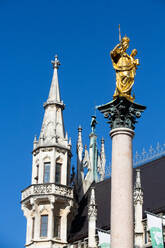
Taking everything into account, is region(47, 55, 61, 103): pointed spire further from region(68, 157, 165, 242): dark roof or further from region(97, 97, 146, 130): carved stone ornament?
region(97, 97, 146, 130): carved stone ornament

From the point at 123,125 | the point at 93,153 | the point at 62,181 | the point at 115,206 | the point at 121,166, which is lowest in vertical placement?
the point at 115,206

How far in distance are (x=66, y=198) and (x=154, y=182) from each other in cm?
796

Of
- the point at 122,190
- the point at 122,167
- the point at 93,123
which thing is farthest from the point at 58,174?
the point at 122,190

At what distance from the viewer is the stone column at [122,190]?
21.5 meters

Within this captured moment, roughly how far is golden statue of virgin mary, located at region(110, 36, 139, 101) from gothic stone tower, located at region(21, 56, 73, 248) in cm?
2232

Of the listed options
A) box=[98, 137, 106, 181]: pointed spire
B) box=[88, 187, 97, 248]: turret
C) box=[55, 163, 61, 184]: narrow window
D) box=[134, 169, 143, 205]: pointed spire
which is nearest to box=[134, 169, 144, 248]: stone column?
box=[134, 169, 143, 205]: pointed spire

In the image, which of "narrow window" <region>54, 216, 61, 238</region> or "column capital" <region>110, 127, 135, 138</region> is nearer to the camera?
"column capital" <region>110, 127, 135, 138</region>

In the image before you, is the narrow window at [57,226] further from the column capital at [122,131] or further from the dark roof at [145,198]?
the column capital at [122,131]

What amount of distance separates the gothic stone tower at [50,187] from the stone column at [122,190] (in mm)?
22829

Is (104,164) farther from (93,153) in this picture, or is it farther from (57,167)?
(57,167)

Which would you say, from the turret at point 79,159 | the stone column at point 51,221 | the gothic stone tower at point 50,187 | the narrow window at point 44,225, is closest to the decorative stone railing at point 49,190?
the gothic stone tower at point 50,187

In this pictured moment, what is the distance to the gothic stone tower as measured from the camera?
4569 centimetres

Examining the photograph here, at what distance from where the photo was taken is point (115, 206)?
22156 mm

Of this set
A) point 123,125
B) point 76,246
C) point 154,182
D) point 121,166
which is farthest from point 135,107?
point 76,246
